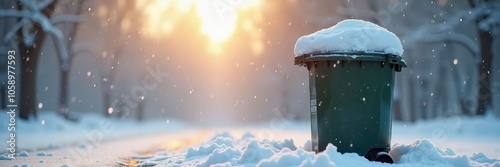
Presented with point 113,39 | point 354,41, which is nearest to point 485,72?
point 354,41

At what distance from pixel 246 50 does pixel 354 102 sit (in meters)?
24.4

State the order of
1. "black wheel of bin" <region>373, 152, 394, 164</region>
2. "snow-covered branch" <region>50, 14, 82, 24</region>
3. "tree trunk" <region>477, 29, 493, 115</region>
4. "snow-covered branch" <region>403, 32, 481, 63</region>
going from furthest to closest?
"snow-covered branch" <region>50, 14, 82, 24</region> → "snow-covered branch" <region>403, 32, 481, 63</region> → "tree trunk" <region>477, 29, 493, 115</region> → "black wheel of bin" <region>373, 152, 394, 164</region>

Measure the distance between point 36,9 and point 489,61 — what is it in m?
16.8

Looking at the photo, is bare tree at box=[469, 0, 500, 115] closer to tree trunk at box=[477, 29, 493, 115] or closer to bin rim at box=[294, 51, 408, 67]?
tree trunk at box=[477, 29, 493, 115]

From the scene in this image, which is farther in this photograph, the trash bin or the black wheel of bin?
the trash bin

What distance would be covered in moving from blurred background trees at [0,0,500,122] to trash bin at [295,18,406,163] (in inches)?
328

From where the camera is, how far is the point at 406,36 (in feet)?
70.0

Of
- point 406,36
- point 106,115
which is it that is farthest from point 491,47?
point 106,115

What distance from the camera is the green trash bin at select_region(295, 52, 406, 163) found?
6.11 metres

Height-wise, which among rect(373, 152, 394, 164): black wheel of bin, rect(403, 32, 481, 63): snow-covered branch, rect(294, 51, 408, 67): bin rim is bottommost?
rect(373, 152, 394, 164): black wheel of bin

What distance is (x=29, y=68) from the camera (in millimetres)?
18391

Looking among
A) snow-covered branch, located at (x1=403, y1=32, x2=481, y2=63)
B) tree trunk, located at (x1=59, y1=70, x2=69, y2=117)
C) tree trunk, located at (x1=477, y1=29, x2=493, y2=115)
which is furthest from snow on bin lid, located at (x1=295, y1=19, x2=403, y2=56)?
tree trunk, located at (x1=59, y1=70, x2=69, y2=117)

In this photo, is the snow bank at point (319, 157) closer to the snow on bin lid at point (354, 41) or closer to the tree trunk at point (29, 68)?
the snow on bin lid at point (354, 41)

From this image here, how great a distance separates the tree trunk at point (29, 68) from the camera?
17969 millimetres
